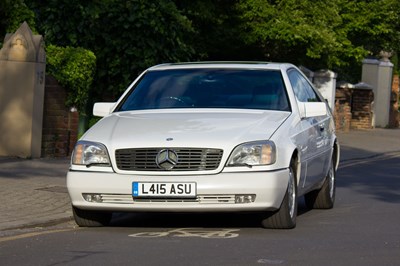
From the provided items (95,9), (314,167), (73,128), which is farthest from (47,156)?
(314,167)

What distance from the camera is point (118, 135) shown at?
35.6ft

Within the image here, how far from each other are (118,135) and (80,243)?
1.26 m

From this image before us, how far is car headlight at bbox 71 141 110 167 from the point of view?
1069 cm

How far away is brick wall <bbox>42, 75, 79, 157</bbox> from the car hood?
727cm

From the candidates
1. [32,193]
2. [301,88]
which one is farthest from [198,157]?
[32,193]

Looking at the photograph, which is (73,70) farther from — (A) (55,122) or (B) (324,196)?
(B) (324,196)

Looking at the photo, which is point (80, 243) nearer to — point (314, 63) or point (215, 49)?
point (215, 49)

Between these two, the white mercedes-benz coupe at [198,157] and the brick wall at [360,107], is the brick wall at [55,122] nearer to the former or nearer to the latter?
the white mercedes-benz coupe at [198,157]

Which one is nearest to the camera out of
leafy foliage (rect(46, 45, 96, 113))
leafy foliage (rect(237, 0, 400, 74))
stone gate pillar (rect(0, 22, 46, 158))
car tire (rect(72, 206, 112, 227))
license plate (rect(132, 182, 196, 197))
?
license plate (rect(132, 182, 196, 197))

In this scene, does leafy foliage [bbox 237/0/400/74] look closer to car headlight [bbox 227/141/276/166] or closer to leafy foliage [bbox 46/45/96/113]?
leafy foliage [bbox 46/45/96/113]

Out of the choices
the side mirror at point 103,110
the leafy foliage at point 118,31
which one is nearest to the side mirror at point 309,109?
the side mirror at point 103,110

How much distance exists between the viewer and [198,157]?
10.5 meters

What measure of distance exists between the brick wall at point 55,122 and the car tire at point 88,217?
7.51 m

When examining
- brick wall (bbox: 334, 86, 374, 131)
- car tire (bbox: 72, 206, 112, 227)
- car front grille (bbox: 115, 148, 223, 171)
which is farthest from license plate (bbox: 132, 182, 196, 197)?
brick wall (bbox: 334, 86, 374, 131)
